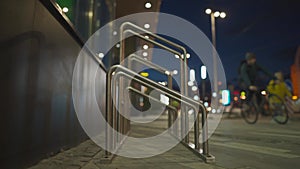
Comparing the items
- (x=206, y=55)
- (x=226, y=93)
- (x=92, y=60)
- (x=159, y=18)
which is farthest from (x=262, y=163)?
(x=206, y=55)

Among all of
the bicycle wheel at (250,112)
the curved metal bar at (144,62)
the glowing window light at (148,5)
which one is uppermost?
the glowing window light at (148,5)

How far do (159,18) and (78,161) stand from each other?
10333 mm

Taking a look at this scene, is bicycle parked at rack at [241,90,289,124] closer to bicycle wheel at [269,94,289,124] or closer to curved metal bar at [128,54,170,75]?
bicycle wheel at [269,94,289,124]

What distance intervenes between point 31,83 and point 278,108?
6.81m

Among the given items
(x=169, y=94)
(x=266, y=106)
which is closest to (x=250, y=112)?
(x=266, y=106)

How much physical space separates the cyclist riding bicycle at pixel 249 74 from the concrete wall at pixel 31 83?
5.51 metres

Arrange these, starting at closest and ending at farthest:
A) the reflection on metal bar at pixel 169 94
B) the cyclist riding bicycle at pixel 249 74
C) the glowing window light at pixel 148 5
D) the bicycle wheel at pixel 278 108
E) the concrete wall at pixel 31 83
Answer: the concrete wall at pixel 31 83
the reflection on metal bar at pixel 169 94
the bicycle wheel at pixel 278 108
the cyclist riding bicycle at pixel 249 74
the glowing window light at pixel 148 5

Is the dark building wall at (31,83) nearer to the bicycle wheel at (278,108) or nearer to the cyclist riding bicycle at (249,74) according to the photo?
the cyclist riding bicycle at (249,74)

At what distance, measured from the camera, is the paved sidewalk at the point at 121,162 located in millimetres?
2418

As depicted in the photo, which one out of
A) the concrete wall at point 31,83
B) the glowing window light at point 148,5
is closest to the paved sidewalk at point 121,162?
the concrete wall at point 31,83

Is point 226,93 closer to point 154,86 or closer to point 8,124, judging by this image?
point 154,86

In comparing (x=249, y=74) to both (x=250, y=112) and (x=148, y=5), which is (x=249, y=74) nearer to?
(x=250, y=112)

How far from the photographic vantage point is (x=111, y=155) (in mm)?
2705

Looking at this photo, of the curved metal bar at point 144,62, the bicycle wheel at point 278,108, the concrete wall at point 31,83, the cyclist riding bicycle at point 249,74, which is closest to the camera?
the concrete wall at point 31,83
